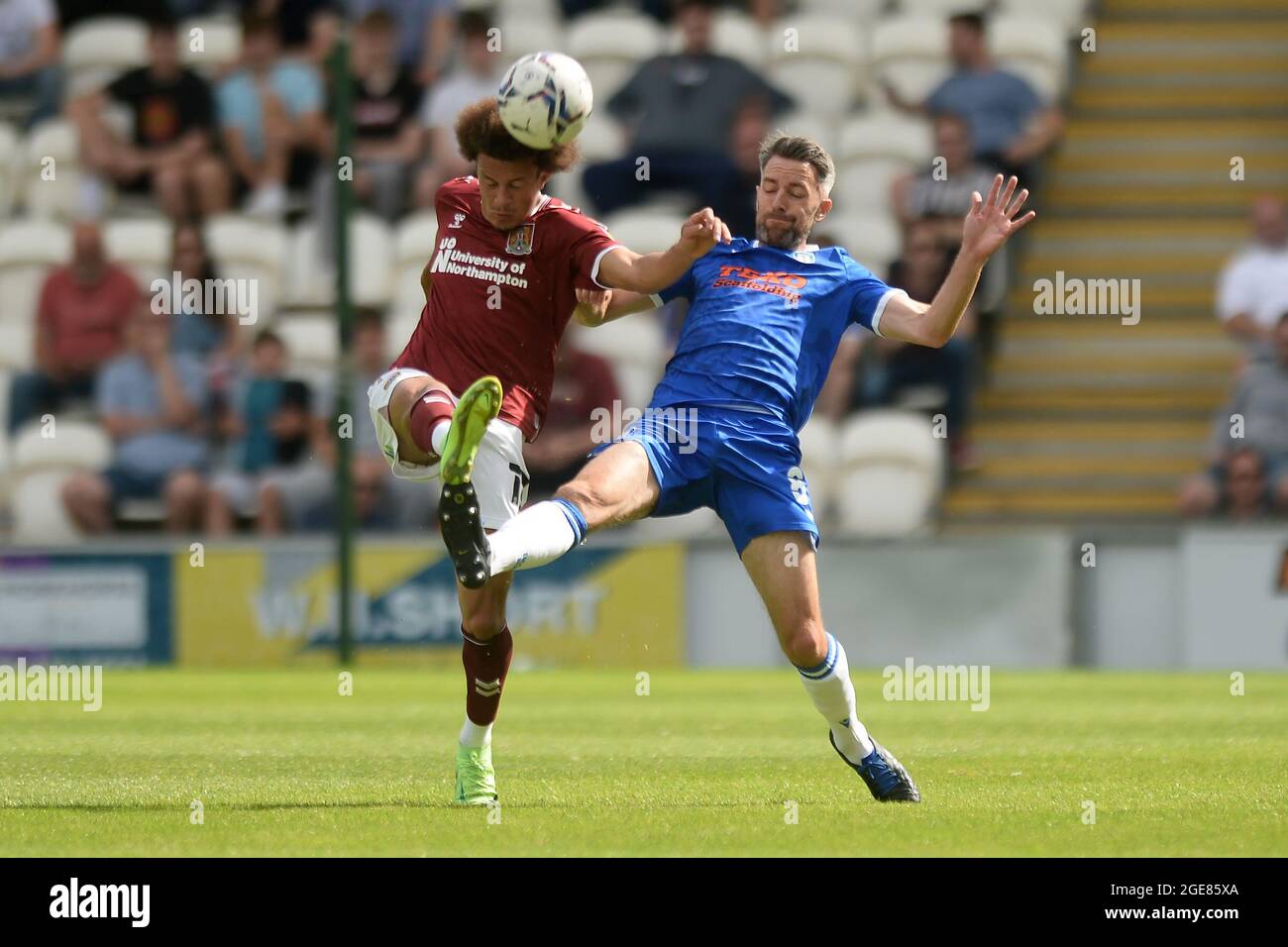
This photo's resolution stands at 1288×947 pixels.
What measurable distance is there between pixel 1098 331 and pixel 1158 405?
93 centimetres

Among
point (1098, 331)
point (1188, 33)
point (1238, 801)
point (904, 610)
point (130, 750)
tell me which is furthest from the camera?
point (1188, 33)

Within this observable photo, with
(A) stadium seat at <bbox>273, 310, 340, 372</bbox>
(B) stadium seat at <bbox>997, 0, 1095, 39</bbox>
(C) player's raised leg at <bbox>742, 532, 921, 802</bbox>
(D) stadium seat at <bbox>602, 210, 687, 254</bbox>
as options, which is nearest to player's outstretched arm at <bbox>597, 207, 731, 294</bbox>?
(C) player's raised leg at <bbox>742, 532, 921, 802</bbox>

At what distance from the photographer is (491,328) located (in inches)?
315

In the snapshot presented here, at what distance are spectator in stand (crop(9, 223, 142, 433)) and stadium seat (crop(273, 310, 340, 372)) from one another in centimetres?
124

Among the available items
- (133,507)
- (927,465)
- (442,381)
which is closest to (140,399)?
(133,507)

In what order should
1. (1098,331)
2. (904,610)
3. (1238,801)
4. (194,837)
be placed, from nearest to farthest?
1. (194,837)
2. (1238,801)
3. (904,610)
4. (1098,331)

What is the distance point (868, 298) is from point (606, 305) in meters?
0.97

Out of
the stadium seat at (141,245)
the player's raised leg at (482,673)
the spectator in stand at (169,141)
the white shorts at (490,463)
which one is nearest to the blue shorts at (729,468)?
the white shorts at (490,463)

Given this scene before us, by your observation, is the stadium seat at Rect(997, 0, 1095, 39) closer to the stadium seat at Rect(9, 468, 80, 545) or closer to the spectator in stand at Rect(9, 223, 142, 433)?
the spectator in stand at Rect(9, 223, 142, 433)

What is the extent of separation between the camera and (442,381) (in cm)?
793

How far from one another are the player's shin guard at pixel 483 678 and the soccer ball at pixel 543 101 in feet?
5.92

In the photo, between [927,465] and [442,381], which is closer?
[442,381]

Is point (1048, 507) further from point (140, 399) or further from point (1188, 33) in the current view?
point (140, 399)

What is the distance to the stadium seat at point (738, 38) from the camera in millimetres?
18797
